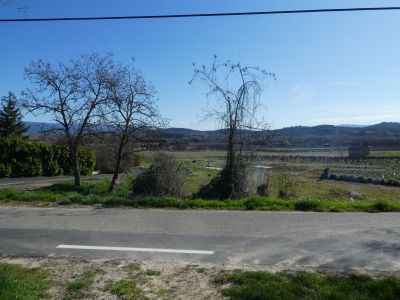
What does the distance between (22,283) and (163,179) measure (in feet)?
31.5

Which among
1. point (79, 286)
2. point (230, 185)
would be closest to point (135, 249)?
point (79, 286)

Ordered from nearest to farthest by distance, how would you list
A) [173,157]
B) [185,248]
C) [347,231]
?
[185,248] → [347,231] → [173,157]

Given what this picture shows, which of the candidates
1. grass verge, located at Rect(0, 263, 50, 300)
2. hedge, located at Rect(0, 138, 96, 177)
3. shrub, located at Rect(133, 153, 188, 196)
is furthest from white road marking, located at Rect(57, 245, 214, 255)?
hedge, located at Rect(0, 138, 96, 177)

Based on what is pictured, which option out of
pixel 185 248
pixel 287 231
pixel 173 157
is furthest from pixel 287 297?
pixel 173 157

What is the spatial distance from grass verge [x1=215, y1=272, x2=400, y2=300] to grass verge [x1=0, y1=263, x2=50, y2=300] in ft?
6.89

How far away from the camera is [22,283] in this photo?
18.5 feet

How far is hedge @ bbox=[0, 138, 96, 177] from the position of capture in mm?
32009

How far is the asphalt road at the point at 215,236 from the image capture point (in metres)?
6.81

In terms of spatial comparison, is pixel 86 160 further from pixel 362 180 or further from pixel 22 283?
pixel 22 283

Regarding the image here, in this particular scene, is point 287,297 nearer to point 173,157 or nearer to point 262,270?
point 262,270

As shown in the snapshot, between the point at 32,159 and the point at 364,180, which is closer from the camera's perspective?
the point at 32,159

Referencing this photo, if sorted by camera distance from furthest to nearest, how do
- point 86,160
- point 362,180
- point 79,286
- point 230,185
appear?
1. point 362,180
2. point 86,160
3. point 230,185
4. point 79,286

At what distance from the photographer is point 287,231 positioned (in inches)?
334

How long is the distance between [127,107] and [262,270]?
16439 mm
